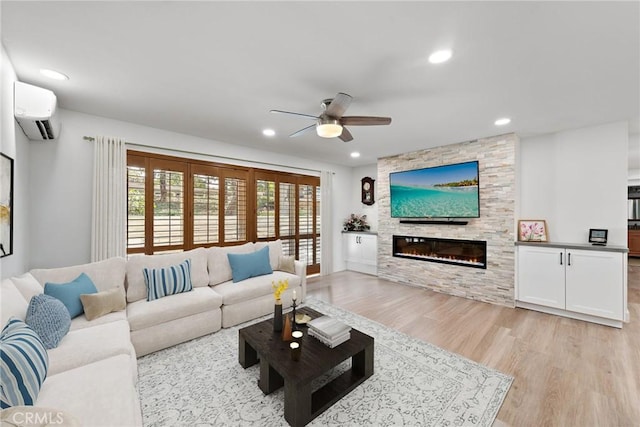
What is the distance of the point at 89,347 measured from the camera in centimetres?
178

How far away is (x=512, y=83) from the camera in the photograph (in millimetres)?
2328

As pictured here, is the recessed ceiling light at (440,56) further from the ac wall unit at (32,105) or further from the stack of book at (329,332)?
the ac wall unit at (32,105)

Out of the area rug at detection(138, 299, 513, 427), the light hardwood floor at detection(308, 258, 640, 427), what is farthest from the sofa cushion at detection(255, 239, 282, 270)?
the area rug at detection(138, 299, 513, 427)

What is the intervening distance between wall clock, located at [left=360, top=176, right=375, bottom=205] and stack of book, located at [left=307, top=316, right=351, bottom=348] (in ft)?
13.9

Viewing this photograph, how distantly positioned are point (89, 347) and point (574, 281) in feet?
17.0

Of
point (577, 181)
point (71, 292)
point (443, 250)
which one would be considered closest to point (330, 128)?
point (71, 292)

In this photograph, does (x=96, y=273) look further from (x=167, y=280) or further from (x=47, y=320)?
(x=47, y=320)

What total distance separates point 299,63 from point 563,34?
178 cm

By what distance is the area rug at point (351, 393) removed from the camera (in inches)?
68.4

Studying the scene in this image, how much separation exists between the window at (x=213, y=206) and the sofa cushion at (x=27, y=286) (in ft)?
4.15

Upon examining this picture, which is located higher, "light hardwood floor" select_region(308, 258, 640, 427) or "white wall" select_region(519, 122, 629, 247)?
"white wall" select_region(519, 122, 629, 247)

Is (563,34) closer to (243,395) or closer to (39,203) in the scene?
(243,395)

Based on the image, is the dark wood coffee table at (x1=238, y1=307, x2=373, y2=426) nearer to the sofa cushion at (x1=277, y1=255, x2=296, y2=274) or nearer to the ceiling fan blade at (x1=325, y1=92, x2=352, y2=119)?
the sofa cushion at (x1=277, y1=255, x2=296, y2=274)

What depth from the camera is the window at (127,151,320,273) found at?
352cm
